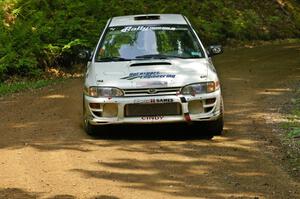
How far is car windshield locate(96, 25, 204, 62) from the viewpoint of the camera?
8.72 metres

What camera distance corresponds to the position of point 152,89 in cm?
779

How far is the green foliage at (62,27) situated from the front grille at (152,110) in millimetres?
7200

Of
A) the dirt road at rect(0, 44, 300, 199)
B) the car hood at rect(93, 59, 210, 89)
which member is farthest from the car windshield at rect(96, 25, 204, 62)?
the dirt road at rect(0, 44, 300, 199)

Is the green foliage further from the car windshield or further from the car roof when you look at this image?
the car windshield

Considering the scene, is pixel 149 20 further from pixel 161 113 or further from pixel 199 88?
pixel 161 113

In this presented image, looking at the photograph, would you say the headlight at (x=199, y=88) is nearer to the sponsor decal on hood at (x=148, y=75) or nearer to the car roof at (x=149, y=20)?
the sponsor decal on hood at (x=148, y=75)

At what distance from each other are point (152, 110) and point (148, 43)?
1532 mm

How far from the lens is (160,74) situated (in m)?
7.90

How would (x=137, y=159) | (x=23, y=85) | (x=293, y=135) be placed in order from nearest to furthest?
1. (x=137, y=159)
2. (x=293, y=135)
3. (x=23, y=85)

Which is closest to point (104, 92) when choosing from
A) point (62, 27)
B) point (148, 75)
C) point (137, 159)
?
point (148, 75)

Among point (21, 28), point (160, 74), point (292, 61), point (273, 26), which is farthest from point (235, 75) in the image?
point (273, 26)

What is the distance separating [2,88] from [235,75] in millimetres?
6211

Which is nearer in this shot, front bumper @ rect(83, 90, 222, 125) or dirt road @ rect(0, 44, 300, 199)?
dirt road @ rect(0, 44, 300, 199)

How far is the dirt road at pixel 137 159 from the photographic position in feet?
19.5
